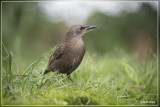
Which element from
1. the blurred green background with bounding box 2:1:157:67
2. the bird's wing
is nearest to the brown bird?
the bird's wing

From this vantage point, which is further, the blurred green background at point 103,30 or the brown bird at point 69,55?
the blurred green background at point 103,30

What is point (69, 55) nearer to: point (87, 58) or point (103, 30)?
point (87, 58)

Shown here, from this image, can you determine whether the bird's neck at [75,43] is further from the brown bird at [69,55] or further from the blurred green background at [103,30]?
the blurred green background at [103,30]

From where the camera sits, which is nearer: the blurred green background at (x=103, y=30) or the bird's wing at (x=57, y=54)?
the bird's wing at (x=57, y=54)

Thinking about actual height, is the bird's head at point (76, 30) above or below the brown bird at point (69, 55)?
above

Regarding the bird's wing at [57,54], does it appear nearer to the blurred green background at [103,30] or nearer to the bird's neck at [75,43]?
the bird's neck at [75,43]

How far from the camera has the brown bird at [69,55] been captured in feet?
14.3

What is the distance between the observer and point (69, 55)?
14.3ft

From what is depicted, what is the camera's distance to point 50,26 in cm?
1111

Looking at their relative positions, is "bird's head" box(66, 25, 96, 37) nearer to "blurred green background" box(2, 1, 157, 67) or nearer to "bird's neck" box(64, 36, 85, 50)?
"bird's neck" box(64, 36, 85, 50)


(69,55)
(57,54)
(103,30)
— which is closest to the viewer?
(69,55)

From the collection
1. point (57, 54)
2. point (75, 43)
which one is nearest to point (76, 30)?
point (75, 43)

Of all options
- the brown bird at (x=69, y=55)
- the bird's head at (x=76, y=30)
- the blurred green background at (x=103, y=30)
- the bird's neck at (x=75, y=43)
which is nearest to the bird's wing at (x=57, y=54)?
the brown bird at (x=69, y=55)

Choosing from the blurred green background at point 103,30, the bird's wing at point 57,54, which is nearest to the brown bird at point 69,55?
the bird's wing at point 57,54
